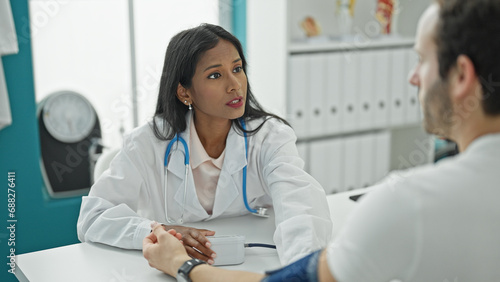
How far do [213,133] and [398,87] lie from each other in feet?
5.91

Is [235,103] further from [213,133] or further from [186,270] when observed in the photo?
[186,270]

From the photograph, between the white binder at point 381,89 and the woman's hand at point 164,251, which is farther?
the white binder at point 381,89

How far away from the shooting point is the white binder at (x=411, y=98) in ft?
10.5

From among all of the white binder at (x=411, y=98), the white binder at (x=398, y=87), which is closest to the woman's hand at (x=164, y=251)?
the white binder at (x=398, y=87)

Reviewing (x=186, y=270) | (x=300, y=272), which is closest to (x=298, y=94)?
(x=186, y=270)

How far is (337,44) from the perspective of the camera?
2955mm

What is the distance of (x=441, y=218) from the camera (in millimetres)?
759

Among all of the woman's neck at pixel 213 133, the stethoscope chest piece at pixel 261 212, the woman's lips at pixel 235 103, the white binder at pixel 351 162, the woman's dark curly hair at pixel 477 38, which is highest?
the woman's dark curly hair at pixel 477 38

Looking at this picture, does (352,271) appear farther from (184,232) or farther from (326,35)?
(326,35)

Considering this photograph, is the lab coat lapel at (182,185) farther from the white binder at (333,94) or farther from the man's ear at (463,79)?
the white binder at (333,94)

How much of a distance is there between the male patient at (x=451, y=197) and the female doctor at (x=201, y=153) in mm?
638

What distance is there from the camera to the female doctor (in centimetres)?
152

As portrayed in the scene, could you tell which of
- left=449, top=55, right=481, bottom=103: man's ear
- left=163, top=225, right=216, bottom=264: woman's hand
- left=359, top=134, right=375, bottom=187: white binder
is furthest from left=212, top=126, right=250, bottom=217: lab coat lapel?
left=359, top=134, right=375, bottom=187: white binder

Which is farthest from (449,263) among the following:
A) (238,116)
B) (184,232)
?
(238,116)
